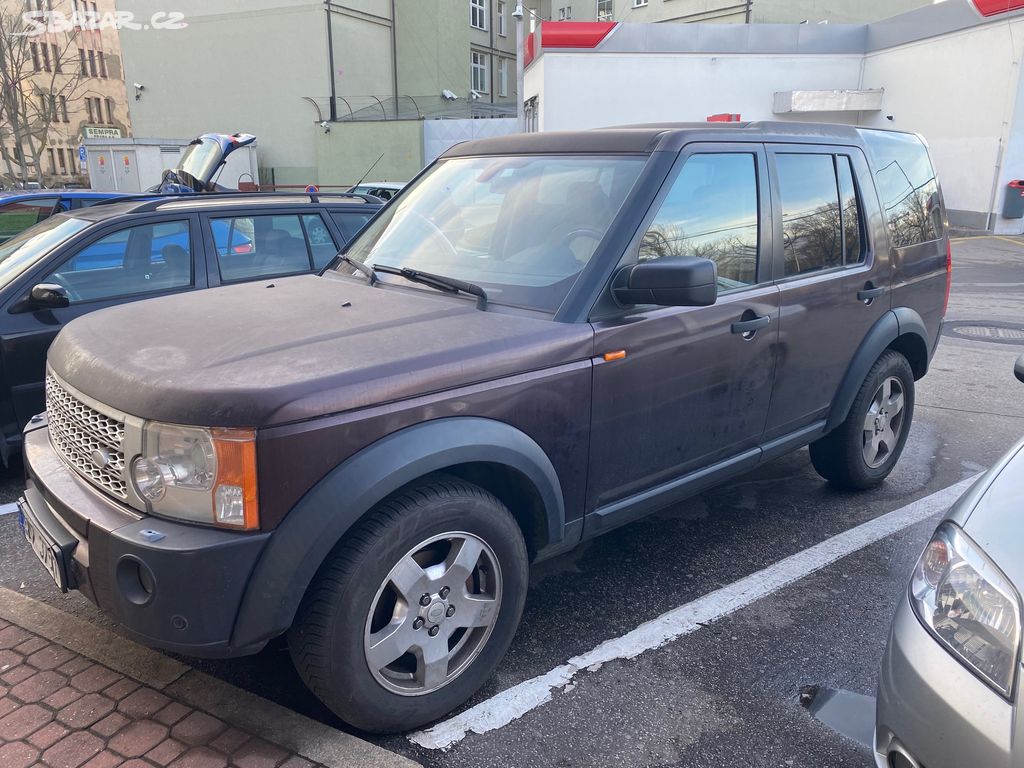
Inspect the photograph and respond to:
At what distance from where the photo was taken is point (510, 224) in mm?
3293

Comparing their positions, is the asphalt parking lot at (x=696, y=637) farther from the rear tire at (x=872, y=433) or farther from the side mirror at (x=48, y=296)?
the side mirror at (x=48, y=296)

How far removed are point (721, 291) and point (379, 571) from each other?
1.90 metres

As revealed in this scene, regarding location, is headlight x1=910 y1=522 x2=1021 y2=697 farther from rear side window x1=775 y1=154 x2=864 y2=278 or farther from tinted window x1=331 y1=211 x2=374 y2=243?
tinted window x1=331 y1=211 x2=374 y2=243

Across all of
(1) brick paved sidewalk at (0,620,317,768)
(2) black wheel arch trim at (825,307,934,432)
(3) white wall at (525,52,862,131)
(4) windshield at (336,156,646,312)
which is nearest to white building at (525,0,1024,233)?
(3) white wall at (525,52,862,131)

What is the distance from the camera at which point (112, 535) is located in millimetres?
2186

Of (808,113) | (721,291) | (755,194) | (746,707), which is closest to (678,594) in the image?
(746,707)

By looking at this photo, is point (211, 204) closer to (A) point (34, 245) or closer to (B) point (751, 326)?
(A) point (34, 245)

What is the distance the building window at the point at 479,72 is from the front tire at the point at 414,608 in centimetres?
3882

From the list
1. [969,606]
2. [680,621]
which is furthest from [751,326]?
[969,606]

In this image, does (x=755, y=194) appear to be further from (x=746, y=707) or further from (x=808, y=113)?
(x=808, y=113)

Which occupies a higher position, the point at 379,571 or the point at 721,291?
the point at 721,291

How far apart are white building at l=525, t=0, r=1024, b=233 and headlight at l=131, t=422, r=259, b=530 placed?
20540 mm

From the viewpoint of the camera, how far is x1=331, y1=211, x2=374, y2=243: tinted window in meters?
6.00

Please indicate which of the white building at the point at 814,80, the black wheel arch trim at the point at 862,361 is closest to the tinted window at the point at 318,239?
the black wheel arch trim at the point at 862,361
